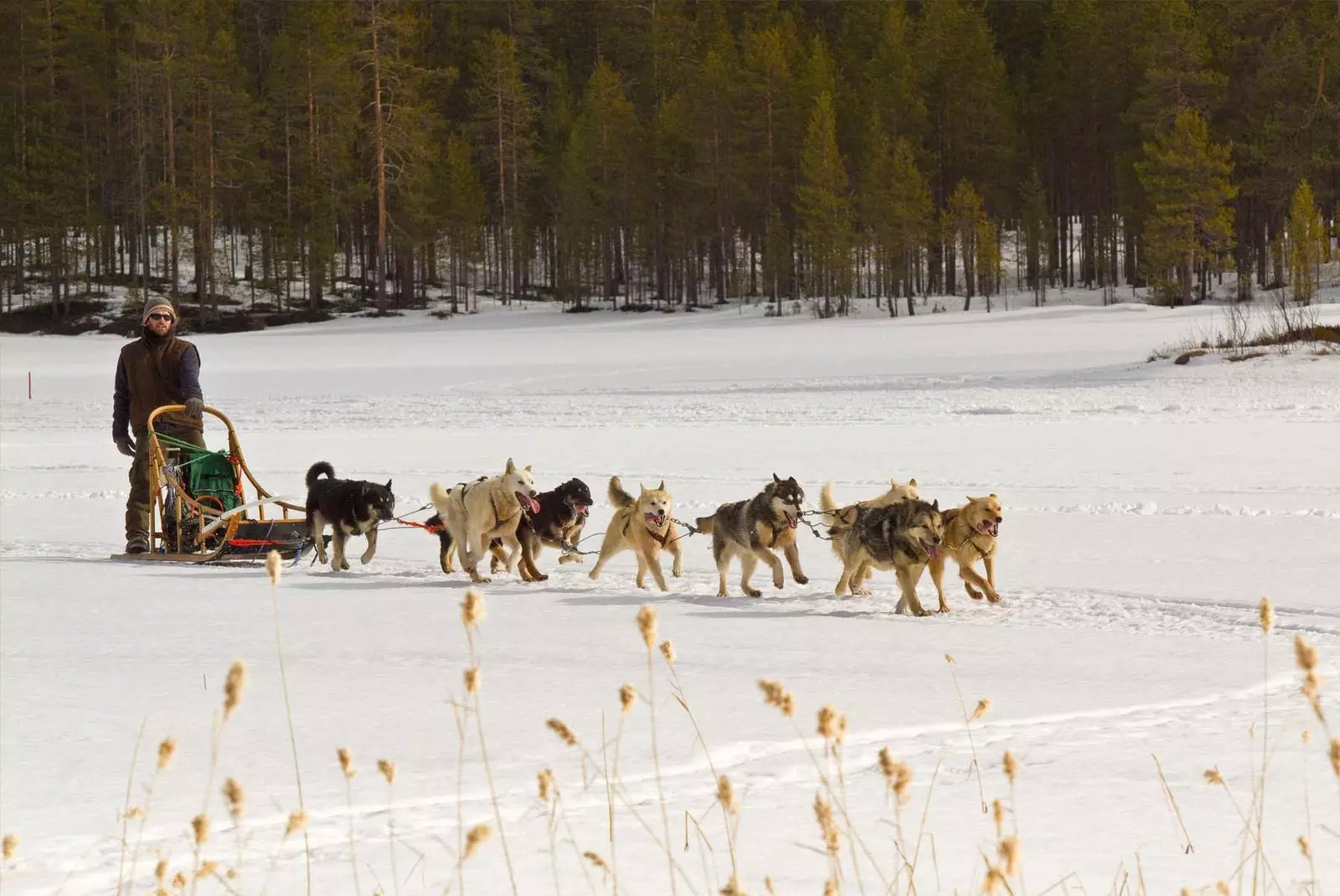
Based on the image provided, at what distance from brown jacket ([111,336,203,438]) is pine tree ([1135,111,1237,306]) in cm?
4087

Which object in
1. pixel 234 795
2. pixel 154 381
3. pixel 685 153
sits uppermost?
pixel 685 153

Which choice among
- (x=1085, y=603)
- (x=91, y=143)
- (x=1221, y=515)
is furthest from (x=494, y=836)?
(x=91, y=143)

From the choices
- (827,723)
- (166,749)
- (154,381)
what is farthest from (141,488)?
(827,723)

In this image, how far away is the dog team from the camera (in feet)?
24.3

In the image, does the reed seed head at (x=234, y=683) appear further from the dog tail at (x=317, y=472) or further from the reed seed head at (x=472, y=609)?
the dog tail at (x=317, y=472)

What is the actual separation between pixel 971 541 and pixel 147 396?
574 centimetres

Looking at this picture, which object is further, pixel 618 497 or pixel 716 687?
pixel 618 497

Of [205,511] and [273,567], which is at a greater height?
[273,567]

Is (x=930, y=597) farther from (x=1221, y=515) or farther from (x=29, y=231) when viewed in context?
(x=29, y=231)

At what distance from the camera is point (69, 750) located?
15.8ft

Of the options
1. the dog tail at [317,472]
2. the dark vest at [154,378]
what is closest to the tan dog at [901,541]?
the dog tail at [317,472]

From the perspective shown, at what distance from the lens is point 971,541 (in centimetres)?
750

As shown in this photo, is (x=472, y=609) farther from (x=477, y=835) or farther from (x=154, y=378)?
(x=154, y=378)

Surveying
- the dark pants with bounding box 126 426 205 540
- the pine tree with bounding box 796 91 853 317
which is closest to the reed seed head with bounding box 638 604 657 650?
the dark pants with bounding box 126 426 205 540
